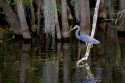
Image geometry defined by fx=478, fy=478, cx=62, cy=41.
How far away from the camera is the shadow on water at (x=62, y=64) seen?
54.1ft

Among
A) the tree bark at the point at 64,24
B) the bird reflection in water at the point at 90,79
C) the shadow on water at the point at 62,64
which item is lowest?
the bird reflection in water at the point at 90,79

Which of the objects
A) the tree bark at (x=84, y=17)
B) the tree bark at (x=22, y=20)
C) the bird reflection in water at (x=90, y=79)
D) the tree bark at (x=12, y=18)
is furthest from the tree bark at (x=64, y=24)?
the bird reflection in water at (x=90, y=79)

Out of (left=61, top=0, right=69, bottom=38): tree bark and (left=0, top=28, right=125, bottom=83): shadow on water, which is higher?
(left=61, top=0, right=69, bottom=38): tree bark

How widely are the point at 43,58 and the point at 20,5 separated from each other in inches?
370

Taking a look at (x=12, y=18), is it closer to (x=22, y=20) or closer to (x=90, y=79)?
(x=22, y=20)

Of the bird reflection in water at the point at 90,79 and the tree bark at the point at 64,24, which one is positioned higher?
the tree bark at the point at 64,24

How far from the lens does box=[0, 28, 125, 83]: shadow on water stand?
1648 cm

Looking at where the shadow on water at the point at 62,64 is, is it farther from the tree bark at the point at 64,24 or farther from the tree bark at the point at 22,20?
the tree bark at the point at 22,20

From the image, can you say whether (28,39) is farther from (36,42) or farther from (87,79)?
(87,79)

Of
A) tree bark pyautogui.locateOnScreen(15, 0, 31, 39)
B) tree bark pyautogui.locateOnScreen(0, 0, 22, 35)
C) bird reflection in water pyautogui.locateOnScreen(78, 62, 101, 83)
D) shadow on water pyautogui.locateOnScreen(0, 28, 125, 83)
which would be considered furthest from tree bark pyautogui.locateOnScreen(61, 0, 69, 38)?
bird reflection in water pyautogui.locateOnScreen(78, 62, 101, 83)

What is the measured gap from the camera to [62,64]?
20.2m

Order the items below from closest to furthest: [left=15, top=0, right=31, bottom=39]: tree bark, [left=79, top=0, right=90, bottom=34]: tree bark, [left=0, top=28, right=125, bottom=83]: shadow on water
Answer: [left=0, top=28, right=125, bottom=83]: shadow on water < [left=79, top=0, right=90, bottom=34]: tree bark < [left=15, top=0, right=31, bottom=39]: tree bark

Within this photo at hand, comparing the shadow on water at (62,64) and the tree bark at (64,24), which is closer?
the shadow on water at (62,64)

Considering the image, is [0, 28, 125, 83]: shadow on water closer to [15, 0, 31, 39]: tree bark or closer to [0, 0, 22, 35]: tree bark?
[15, 0, 31, 39]: tree bark
